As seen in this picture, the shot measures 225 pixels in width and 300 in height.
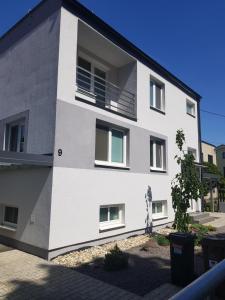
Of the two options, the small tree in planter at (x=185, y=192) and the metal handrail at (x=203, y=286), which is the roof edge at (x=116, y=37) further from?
the metal handrail at (x=203, y=286)

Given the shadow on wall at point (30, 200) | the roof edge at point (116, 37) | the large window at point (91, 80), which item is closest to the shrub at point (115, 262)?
the shadow on wall at point (30, 200)

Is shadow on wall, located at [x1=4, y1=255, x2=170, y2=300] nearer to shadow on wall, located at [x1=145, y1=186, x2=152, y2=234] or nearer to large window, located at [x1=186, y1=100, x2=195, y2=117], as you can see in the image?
shadow on wall, located at [x1=145, y1=186, x2=152, y2=234]

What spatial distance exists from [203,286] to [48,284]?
550 centimetres

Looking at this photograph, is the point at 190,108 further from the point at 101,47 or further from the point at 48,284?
the point at 48,284

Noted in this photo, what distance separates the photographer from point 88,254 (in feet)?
27.5

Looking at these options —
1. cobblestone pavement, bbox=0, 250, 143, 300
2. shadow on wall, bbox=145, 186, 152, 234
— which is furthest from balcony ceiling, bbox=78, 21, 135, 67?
cobblestone pavement, bbox=0, 250, 143, 300

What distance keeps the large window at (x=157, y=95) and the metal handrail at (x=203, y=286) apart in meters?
13.3

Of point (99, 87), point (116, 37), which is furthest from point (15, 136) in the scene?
point (116, 37)

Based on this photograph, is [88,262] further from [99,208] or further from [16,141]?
[16,141]

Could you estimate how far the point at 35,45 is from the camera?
10156 mm

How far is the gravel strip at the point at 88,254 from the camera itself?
7.64m

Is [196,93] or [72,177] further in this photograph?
[196,93]

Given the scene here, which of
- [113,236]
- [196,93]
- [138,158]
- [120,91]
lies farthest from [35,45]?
[196,93]

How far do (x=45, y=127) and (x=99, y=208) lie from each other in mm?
3435
